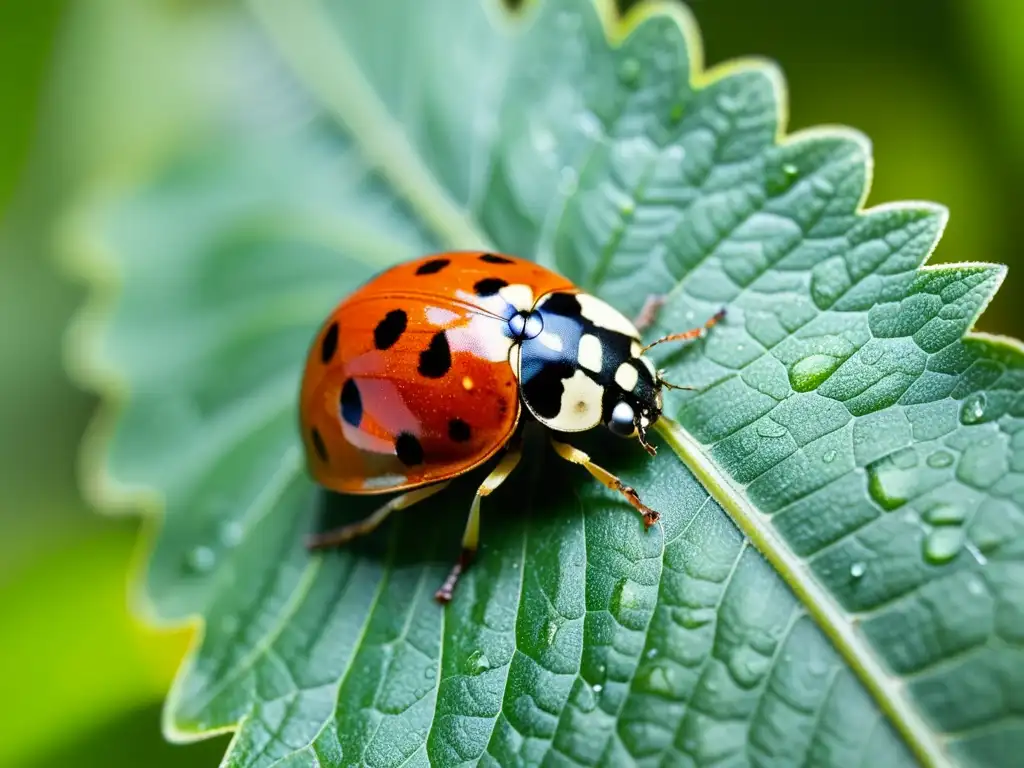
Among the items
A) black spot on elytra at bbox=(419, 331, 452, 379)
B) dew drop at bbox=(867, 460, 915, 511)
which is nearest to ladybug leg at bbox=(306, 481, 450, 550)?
black spot on elytra at bbox=(419, 331, 452, 379)

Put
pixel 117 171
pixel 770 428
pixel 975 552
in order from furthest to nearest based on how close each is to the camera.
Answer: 1. pixel 117 171
2. pixel 770 428
3. pixel 975 552

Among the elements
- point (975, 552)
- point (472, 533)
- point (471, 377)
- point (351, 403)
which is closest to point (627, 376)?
point (471, 377)

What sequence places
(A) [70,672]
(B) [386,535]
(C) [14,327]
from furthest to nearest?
(C) [14,327], (A) [70,672], (B) [386,535]

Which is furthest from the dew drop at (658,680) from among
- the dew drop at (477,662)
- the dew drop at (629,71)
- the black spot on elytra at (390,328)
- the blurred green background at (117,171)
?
the dew drop at (629,71)

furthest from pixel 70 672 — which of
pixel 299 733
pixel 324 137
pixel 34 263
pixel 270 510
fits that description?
pixel 324 137

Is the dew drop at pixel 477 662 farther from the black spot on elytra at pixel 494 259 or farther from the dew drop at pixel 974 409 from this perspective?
the dew drop at pixel 974 409

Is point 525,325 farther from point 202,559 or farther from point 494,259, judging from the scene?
point 202,559

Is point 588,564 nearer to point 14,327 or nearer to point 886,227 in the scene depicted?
point 886,227

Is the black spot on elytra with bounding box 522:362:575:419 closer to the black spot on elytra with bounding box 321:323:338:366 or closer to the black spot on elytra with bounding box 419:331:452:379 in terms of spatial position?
the black spot on elytra with bounding box 419:331:452:379
